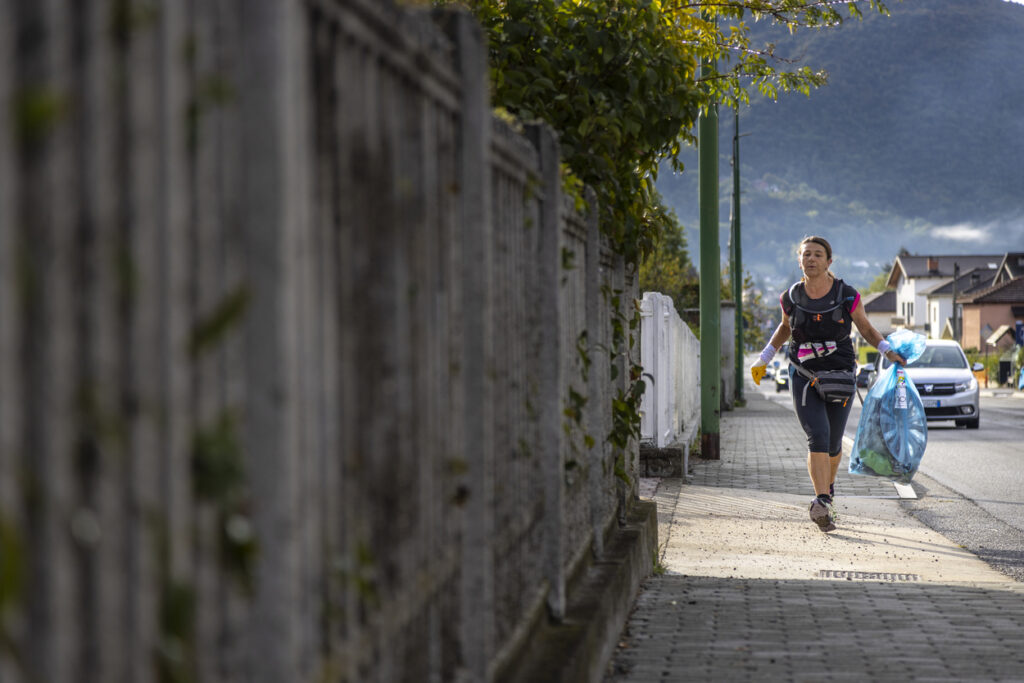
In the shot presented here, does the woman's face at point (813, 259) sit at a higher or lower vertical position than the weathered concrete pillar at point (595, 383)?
higher

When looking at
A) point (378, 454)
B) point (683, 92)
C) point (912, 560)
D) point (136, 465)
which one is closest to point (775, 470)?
point (912, 560)

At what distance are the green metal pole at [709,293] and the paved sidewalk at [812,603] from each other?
4308mm

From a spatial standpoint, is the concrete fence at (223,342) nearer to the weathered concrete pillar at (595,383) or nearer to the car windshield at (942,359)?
the weathered concrete pillar at (595,383)

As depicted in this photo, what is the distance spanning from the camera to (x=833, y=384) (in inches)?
348

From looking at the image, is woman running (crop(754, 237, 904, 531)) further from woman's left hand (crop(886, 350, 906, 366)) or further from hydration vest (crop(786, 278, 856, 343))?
woman's left hand (crop(886, 350, 906, 366))

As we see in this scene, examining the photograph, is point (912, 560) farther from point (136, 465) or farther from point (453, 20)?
point (136, 465)

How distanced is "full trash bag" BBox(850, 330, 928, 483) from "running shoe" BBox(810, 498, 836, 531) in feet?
5.66

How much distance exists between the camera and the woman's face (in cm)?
890

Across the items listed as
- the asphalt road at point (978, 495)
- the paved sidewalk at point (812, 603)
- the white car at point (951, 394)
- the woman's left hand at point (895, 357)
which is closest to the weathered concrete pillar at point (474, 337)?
the paved sidewalk at point (812, 603)

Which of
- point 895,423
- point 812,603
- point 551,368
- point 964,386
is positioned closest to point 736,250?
point 964,386

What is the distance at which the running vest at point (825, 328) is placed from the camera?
29.1 feet

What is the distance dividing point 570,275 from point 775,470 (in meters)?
9.41

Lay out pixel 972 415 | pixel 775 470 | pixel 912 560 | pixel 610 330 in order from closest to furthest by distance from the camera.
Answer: pixel 610 330, pixel 912 560, pixel 775 470, pixel 972 415

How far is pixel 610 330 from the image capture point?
629cm
